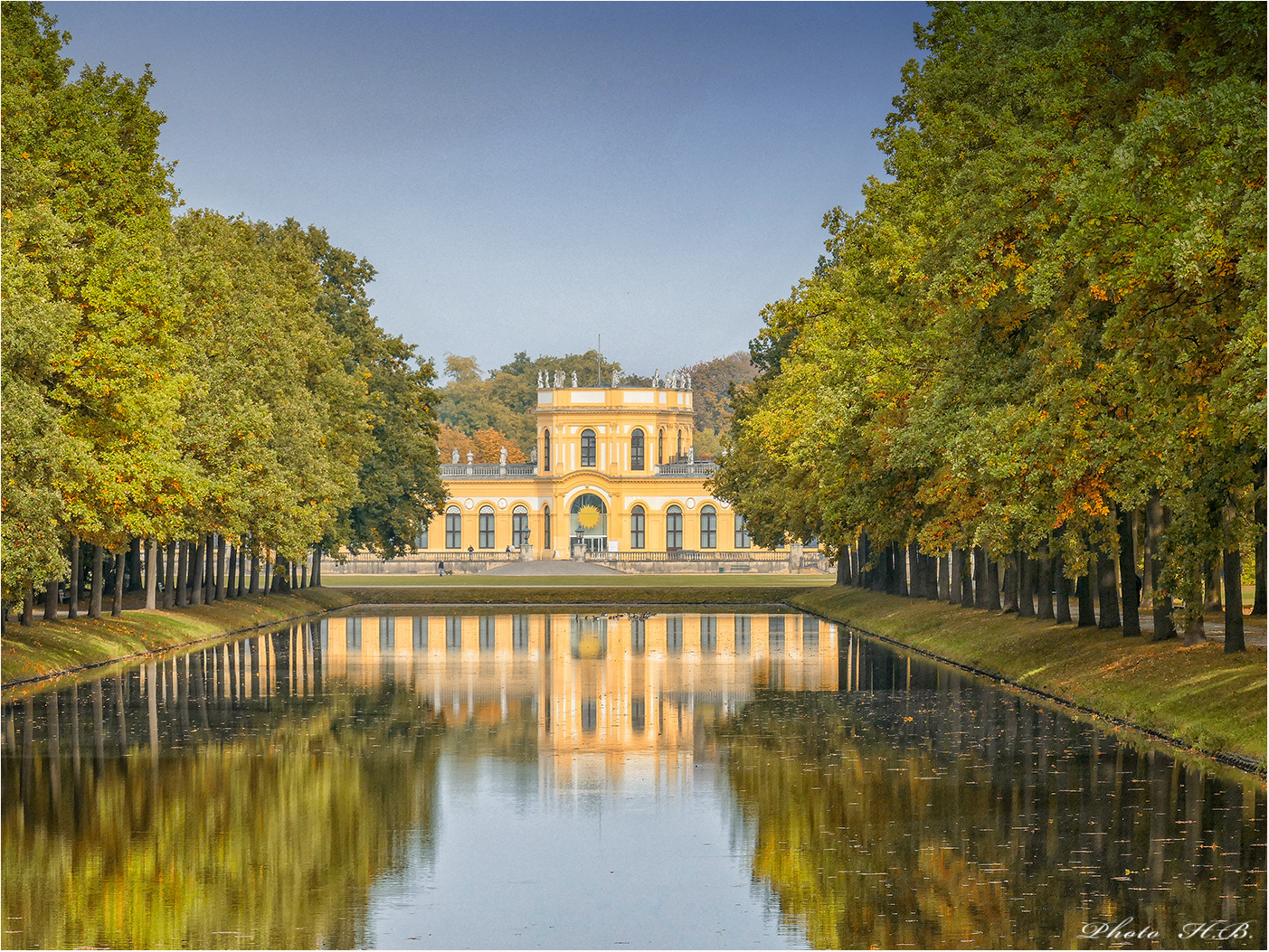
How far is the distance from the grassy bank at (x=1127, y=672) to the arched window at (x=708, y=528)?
74.1m

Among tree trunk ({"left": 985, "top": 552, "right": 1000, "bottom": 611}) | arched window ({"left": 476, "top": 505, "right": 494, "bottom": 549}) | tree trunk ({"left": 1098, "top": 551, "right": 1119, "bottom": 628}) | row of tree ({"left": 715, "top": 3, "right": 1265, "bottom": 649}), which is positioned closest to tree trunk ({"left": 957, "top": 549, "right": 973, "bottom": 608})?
tree trunk ({"left": 985, "top": 552, "right": 1000, "bottom": 611})

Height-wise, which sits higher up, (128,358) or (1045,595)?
(128,358)

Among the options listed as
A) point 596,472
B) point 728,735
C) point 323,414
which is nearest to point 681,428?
point 596,472

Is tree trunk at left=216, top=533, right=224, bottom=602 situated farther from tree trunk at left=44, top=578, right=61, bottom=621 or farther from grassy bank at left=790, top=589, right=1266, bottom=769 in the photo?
grassy bank at left=790, top=589, right=1266, bottom=769

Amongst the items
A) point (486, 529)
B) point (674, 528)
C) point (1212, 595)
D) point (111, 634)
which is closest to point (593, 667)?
point (111, 634)

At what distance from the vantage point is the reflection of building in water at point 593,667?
2131cm

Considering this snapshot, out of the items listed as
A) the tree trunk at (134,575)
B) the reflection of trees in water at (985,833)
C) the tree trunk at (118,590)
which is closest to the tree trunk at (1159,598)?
the reflection of trees in water at (985,833)

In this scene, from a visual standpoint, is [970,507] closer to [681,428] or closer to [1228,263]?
[1228,263]

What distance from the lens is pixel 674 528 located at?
371 feet

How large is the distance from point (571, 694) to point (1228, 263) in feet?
42.1

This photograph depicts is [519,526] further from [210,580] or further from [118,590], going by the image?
[118,590]

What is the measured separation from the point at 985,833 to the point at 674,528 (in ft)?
327

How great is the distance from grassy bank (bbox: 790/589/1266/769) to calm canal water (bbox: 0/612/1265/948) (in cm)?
79

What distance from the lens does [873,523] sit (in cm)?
3297
